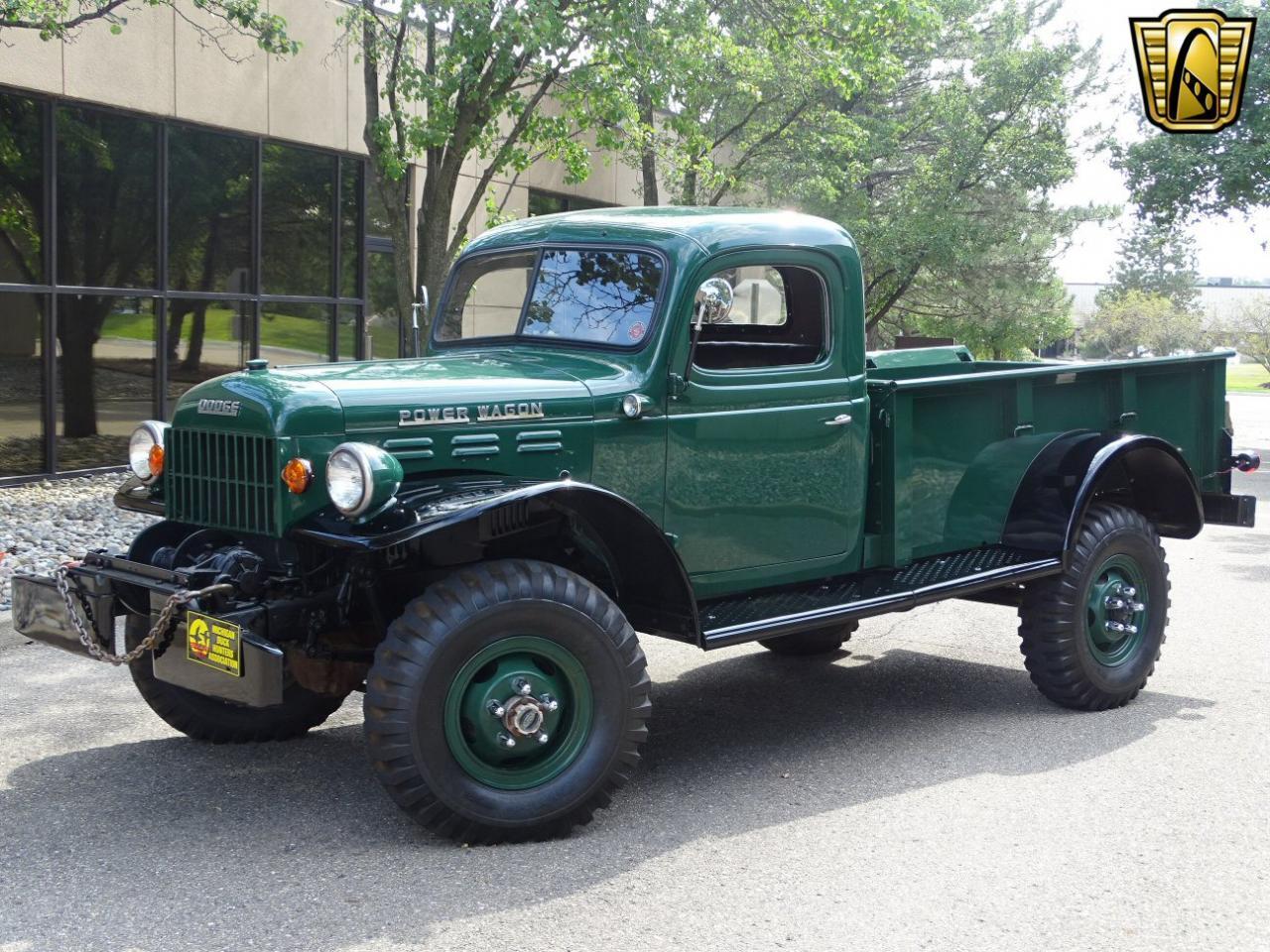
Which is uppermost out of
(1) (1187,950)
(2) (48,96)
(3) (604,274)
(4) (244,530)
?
(2) (48,96)

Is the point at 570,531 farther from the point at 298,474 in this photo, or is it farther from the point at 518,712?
the point at 298,474

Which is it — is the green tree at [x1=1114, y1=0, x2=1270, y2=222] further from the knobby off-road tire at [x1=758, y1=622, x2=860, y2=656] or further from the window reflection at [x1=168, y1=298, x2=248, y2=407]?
the knobby off-road tire at [x1=758, y1=622, x2=860, y2=656]

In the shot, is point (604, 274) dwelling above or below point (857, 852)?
above

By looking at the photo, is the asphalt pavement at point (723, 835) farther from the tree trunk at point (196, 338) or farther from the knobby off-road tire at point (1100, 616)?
the tree trunk at point (196, 338)

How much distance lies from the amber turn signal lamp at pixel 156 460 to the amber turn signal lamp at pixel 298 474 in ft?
3.16

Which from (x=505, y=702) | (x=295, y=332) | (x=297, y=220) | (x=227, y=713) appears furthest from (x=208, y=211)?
(x=505, y=702)

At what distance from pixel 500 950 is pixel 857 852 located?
4.17 ft

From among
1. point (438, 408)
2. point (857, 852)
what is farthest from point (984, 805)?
point (438, 408)

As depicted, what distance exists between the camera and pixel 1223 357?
22.1 ft

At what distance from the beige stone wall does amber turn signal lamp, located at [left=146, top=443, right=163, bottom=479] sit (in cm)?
806

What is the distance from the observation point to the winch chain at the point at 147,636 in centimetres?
422

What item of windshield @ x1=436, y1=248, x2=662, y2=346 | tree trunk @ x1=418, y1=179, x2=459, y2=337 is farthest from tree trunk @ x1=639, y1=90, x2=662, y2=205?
windshield @ x1=436, y1=248, x2=662, y2=346

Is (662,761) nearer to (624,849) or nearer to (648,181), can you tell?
(624,849)

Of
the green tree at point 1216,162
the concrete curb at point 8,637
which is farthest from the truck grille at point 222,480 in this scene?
the green tree at point 1216,162
